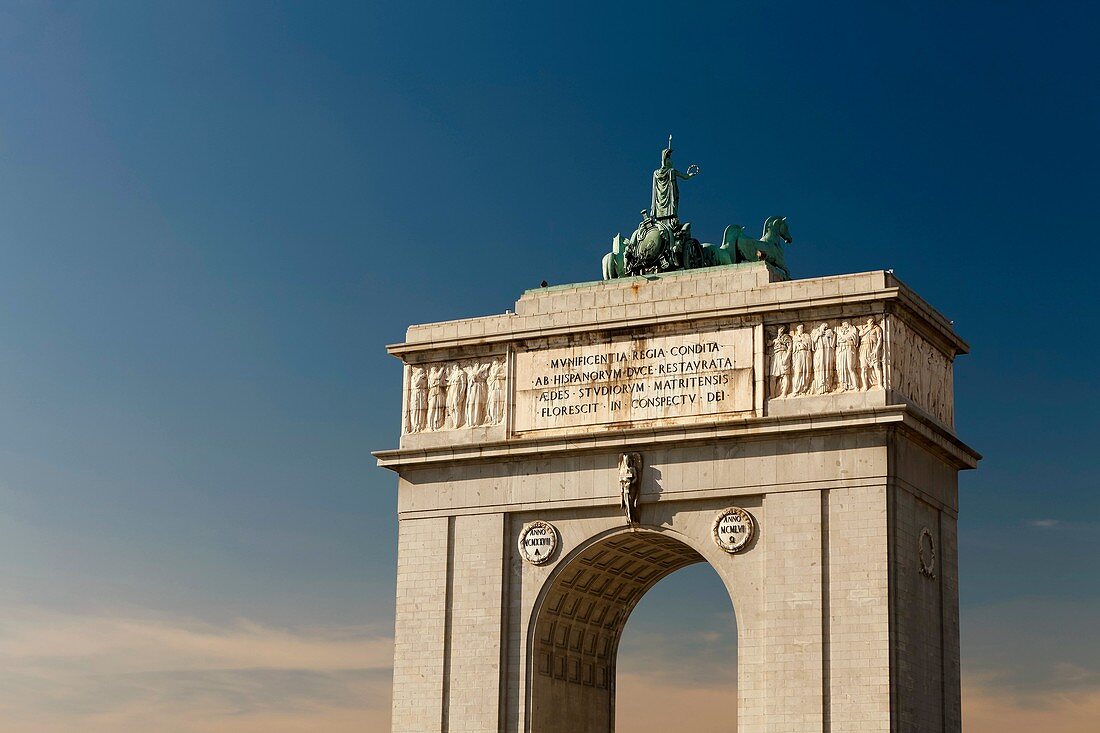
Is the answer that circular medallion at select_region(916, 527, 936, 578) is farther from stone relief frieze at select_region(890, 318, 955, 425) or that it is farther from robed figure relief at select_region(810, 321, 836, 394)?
robed figure relief at select_region(810, 321, 836, 394)

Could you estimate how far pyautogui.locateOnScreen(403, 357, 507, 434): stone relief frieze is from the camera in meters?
48.2

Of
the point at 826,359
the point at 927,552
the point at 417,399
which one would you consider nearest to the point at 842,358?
the point at 826,359

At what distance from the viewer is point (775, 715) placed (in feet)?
141

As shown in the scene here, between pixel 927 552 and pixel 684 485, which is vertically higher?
pixel 684 485

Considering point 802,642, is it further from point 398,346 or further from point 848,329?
point 398,346

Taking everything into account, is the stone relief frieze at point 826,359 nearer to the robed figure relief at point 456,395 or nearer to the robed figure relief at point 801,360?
the robed figure relief at point 801,360

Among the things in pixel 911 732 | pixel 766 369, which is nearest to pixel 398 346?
pixel 766 369

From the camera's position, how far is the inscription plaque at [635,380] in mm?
45312

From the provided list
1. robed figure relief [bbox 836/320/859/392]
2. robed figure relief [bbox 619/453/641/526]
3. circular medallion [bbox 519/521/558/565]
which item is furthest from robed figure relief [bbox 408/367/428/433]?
robed figure relief [bbox 836/320/859/392]

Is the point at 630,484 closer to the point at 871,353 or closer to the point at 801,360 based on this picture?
the point at 801,360

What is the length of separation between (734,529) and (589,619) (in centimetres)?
651

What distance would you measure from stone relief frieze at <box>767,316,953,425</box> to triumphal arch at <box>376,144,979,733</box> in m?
0.06

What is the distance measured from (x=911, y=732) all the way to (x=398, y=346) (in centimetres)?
1682

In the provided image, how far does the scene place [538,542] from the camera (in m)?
46.8
